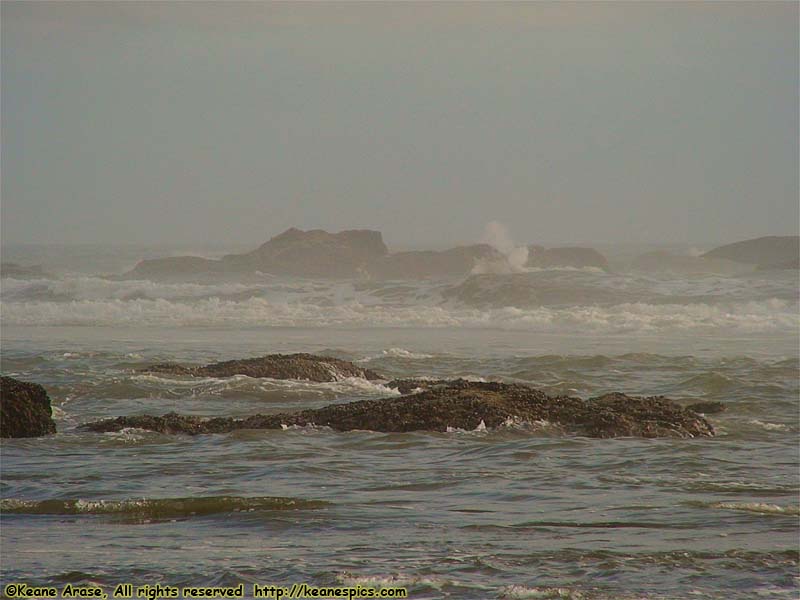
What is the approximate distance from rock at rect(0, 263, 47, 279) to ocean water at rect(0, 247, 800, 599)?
2470 centimetres

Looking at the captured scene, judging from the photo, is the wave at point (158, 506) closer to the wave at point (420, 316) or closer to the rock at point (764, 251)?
the wave at point (420, 316)

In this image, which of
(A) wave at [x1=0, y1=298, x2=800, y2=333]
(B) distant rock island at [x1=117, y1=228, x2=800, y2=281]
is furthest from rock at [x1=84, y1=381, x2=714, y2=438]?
(B) distant rock island at [x1=117, y1=228, x2=800, y2=281]

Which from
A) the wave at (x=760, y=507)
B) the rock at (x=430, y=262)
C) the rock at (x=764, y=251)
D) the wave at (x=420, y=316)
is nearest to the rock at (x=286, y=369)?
the wave at (x=760, y=507)

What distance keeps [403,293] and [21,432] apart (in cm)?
3070

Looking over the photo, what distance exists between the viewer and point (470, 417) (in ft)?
42.9

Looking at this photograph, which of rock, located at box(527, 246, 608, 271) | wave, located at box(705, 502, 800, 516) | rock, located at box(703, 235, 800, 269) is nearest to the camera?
wave, located at box(705, 502, 800, 516)

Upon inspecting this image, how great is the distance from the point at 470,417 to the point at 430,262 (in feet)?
116

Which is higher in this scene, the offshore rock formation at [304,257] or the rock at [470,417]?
the offshore rock formation at [304,257]

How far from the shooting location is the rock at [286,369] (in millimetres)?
18000

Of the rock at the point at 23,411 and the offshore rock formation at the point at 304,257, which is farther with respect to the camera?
the offshore rock formation at the point at 304,257

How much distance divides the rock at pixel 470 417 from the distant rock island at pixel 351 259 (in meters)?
32.0

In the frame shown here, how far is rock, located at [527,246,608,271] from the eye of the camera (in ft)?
156

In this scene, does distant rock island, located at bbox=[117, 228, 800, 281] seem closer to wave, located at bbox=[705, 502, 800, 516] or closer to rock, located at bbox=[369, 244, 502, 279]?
rock, located at bbox=[369, 244, 502, 279]

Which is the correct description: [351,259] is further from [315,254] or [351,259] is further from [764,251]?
[764,251]
